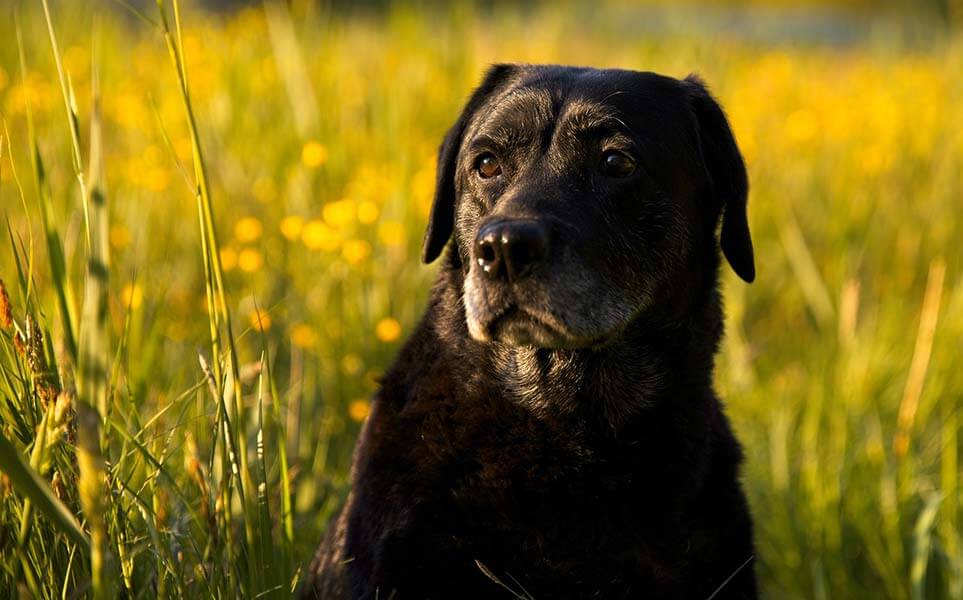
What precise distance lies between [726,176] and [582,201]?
19.8 inches

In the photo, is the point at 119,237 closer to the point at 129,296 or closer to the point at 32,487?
the point at 129,296

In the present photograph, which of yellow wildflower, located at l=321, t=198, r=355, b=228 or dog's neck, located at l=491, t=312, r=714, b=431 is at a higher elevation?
dog's neck, located at l=491, t=312, r=714, b=431

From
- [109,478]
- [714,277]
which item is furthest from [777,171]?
[109,478]

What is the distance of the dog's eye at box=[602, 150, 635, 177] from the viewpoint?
270 cm

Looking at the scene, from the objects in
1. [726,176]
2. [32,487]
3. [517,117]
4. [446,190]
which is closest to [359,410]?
[446,190]

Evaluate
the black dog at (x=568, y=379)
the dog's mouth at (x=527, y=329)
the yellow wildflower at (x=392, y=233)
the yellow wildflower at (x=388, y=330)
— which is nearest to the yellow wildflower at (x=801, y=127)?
the yellow wildflower at (x=392, y=233)

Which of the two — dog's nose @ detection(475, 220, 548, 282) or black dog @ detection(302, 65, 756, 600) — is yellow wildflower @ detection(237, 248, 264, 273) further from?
dog's nose @ detection(475, 220, 548, 282)

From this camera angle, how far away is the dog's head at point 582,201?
2.46m

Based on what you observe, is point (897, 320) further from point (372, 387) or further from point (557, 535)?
point (557, 535)

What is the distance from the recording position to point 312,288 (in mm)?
4395

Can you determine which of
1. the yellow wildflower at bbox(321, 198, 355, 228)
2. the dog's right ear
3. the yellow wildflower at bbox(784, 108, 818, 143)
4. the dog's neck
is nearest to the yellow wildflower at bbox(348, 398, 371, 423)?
the yellow wildflower at bbox(321, 198, 355, 228)

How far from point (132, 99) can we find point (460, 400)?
3716 millimetres

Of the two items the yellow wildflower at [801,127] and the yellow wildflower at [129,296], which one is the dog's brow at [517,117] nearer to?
the yellow wildflower at [129,296]

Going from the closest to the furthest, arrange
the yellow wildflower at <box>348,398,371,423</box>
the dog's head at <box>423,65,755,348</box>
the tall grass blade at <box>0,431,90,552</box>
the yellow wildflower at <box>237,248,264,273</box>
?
the tall grass blade at <box>0,431,90,552</box>, the dog's head at <box>423,65,755,348</box>, the yellow wildflower at <box>348,398,371,423</box>, the yellow wildflower at <box>237,248,264,273</box>
